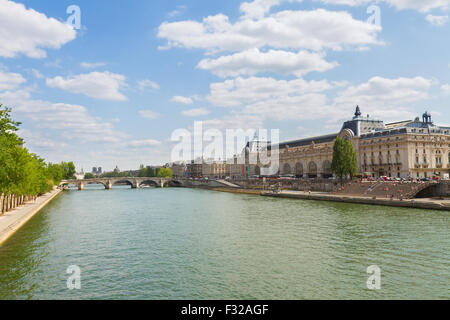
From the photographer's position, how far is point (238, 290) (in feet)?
55.1

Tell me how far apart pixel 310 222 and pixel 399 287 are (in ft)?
71.3

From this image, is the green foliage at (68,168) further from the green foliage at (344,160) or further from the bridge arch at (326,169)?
the green foliage at (344,160)

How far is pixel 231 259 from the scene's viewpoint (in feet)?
74.6

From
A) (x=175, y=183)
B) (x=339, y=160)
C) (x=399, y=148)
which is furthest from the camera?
(x=175, y=183)

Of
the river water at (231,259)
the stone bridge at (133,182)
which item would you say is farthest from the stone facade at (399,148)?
the stone bridge at (133,182)

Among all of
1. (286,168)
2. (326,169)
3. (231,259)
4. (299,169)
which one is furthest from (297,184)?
(231,259)

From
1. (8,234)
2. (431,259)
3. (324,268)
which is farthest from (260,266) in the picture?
(8,234)

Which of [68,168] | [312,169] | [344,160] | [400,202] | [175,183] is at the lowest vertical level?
[400,202]

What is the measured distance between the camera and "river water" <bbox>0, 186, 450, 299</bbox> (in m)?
16.8

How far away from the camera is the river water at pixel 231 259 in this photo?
1684 cm

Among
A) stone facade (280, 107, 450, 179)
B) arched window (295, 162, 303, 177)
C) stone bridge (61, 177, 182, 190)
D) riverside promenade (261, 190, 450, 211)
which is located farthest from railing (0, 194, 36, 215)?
arched window (295, 162, 303, 177)

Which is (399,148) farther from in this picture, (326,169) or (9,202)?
(9,202)

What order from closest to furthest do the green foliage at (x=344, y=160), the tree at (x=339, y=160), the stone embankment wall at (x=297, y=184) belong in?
the green foliage at (x=344, y=160) < the tree at (x=339, y=160) < the stone embankment wall at (x=297, y=184)
